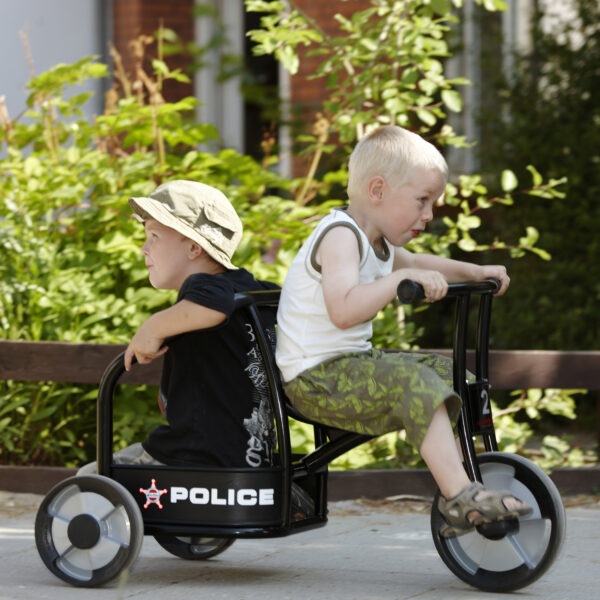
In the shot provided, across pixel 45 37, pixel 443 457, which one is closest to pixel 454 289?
pixel 443 457

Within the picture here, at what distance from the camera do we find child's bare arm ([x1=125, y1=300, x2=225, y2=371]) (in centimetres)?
338

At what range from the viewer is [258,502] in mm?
3471

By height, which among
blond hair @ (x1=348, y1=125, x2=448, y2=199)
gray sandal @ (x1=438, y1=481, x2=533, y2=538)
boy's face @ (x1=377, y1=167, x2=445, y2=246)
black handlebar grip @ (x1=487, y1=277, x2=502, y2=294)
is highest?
blond hair @ (x1=348, y1=125, x2=448, y2=199)

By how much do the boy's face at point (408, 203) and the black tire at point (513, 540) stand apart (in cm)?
72

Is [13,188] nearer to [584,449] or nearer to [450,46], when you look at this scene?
[584,449]

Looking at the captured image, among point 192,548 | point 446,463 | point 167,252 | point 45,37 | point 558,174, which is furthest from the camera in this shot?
point 45,37

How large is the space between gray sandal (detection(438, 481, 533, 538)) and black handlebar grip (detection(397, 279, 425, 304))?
21.7 inches

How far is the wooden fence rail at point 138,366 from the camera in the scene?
17.1 ft

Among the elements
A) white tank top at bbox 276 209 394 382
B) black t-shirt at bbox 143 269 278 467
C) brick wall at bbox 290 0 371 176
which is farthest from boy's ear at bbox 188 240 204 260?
brick wall at bbox 290 0 371 176

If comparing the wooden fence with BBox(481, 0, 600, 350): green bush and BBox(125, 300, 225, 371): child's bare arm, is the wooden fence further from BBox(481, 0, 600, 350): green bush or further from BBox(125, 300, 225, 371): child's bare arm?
BBox(481, 0, 600, 350): green bush

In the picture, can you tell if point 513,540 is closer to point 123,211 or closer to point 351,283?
point 351,283

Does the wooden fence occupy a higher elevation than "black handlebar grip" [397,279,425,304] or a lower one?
lower

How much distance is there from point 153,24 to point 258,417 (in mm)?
6953

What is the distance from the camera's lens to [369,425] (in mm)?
3373
